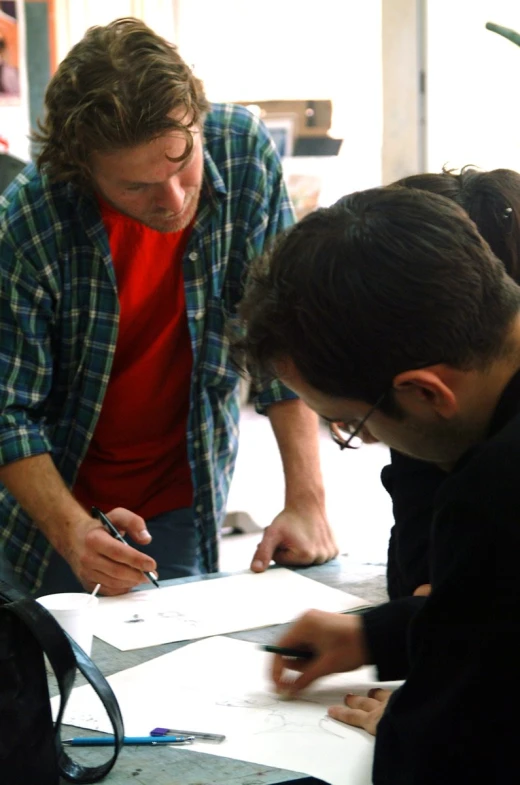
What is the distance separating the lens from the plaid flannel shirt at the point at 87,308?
1.73m

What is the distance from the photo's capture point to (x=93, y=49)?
1626 mm

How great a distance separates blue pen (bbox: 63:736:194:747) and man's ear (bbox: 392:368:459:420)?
419 millimetres

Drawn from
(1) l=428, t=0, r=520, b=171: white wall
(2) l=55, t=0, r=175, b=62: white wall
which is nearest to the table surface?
(1) l=428, t=0, r=520, b=171: white wall

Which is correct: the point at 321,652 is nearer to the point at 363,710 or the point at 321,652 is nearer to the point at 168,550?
the point at 363,710

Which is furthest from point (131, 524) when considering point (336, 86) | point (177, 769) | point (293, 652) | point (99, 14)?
point (99, 14)

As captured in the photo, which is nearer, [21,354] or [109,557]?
[109,557]

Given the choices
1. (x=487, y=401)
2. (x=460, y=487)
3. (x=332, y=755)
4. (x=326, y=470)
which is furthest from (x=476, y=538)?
(x=326, y=470)

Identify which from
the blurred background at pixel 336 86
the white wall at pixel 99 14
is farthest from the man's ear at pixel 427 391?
the white wall at pixel 99 14

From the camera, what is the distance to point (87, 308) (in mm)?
1773

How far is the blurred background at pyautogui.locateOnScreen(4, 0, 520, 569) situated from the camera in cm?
374

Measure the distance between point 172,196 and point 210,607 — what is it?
0.63m

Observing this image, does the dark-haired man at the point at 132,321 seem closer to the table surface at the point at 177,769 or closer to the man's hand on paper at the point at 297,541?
the man's hand on paper at the point at 297,541

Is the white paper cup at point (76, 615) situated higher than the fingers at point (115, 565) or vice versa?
the white paper cup at point (76, 615)

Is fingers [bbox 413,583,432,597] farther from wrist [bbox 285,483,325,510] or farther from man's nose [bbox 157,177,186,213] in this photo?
man's nose [bbox 157,177,186,213]
